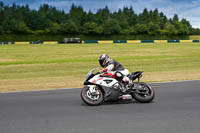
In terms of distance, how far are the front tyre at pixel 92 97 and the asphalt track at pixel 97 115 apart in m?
0.18

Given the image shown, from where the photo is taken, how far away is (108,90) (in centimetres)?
902

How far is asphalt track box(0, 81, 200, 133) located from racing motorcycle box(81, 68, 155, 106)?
200mm

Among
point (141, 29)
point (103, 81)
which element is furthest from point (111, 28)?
point (103, 81)

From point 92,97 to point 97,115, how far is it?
118 centimetres

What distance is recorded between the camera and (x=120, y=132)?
6305mm

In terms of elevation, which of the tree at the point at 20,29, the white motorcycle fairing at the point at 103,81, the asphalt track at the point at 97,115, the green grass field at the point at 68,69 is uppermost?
the tree at the point at 20,29

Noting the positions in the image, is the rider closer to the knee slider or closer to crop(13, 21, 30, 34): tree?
the knee slider

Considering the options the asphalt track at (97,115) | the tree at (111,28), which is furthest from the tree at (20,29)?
the asphalt track at (97,115)

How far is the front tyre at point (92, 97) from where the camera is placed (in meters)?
8.93

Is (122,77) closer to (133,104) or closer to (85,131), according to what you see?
(133,104)

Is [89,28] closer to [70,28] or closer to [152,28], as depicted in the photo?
[70,28]

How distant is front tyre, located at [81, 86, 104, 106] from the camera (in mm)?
8930

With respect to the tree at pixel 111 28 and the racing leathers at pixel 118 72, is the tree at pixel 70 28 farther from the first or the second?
the racing leathers at pixel 118 72

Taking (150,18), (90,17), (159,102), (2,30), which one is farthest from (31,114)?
(150,18)
